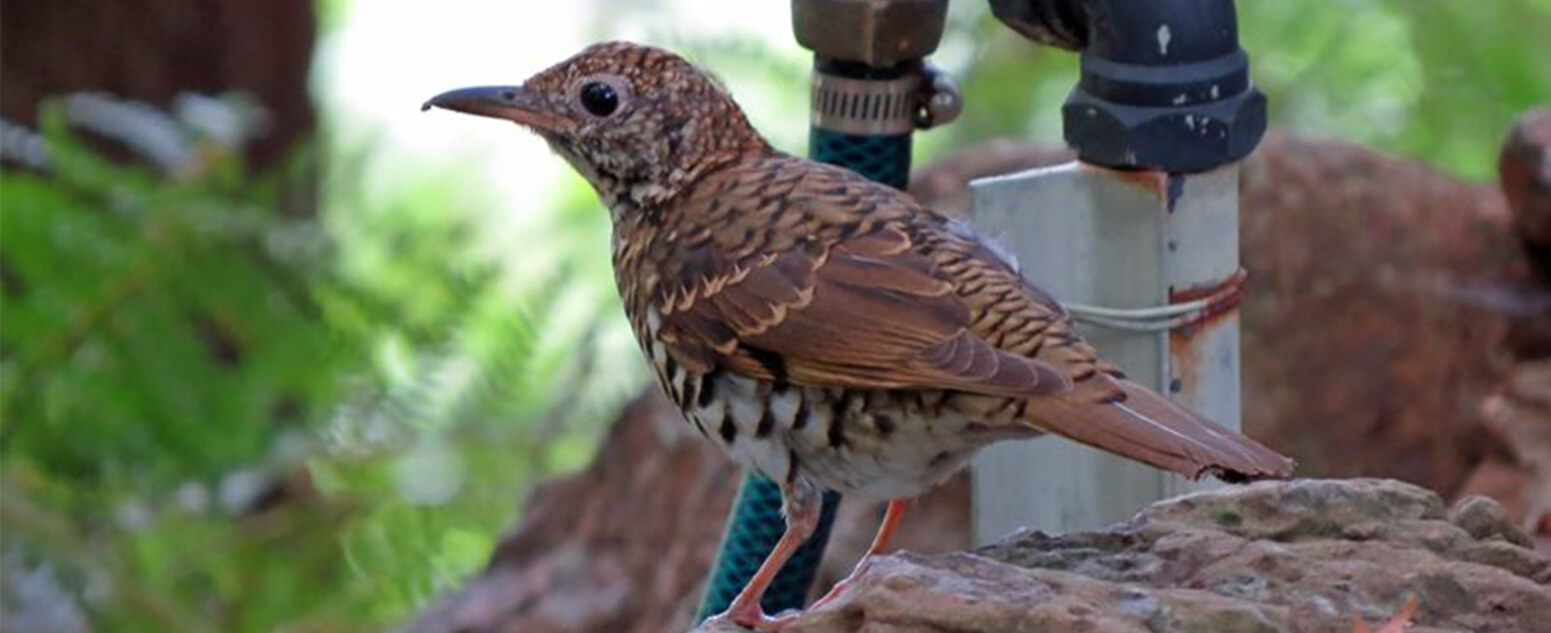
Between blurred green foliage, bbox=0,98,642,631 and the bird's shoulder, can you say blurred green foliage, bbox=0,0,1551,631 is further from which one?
the bird's shoulder

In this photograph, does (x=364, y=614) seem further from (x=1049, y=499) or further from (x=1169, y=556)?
(x=1169, y=556)

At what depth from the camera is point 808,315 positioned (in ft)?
12.1

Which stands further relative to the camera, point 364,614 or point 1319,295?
point 364,614

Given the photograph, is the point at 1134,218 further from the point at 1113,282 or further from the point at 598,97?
the point at 598,97

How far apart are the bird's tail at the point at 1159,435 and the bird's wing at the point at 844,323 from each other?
5 cm

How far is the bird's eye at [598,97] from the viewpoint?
400 centimetres

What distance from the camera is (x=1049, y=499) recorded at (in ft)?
13.9

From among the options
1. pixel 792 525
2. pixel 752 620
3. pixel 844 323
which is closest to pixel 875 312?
pixel 844 323

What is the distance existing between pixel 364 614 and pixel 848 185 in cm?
292

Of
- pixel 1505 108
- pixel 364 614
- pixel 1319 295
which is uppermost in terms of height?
pixel 1505 108

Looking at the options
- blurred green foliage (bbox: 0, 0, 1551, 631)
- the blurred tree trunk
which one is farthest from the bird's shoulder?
the blurred tree trunk

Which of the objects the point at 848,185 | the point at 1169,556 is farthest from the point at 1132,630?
the point at 848,185

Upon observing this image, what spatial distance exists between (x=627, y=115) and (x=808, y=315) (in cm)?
52

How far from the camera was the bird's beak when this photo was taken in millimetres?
3926
